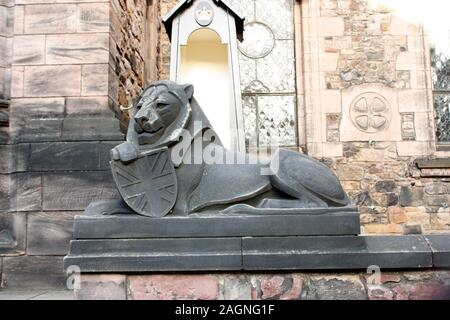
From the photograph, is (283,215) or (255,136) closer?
(283,215)

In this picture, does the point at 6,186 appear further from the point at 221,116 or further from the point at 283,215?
the point at 283,215

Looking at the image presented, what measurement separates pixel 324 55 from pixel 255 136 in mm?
1858

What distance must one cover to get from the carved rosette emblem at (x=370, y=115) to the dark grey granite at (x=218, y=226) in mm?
5465

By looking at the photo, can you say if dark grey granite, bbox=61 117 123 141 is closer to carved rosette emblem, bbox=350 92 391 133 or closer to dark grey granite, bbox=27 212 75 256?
dark grey granite, bbox=27 212 75 256

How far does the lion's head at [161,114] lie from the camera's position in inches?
122

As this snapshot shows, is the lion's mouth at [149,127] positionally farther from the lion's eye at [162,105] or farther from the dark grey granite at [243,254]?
the dark grey granite at [243,254]

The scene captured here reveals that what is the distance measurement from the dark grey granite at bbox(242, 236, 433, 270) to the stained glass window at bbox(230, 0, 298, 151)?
5.75 meters

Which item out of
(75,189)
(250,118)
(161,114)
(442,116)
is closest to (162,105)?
(161,114)

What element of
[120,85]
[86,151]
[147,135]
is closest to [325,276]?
[147,135]

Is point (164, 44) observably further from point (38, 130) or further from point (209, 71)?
point (38, 130)

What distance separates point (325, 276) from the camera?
289 cm

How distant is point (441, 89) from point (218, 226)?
7.10m
